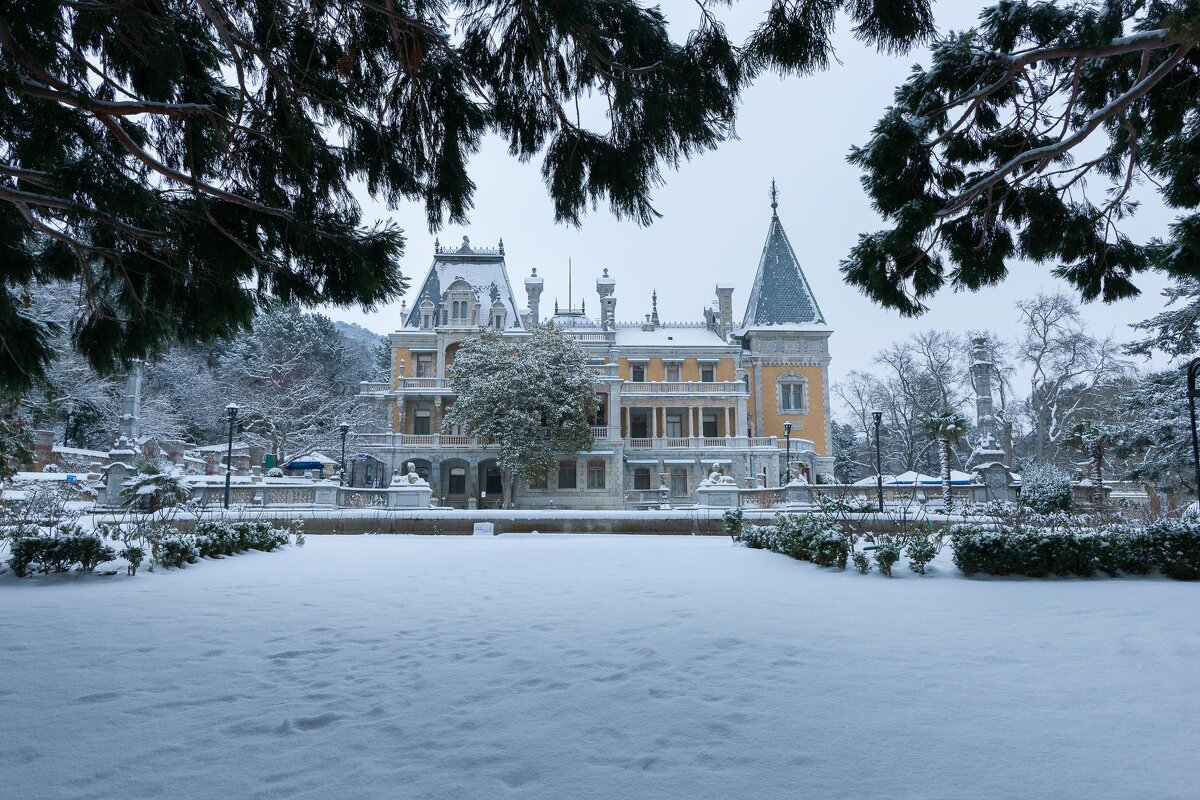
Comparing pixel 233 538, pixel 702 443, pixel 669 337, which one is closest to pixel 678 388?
pixel 702 443

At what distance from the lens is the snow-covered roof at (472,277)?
37.9 meters

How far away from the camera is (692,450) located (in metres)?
34.2

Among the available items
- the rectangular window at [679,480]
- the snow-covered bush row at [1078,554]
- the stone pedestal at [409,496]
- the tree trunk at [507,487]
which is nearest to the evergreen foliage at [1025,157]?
the snow-covered bush row at [1078,554]

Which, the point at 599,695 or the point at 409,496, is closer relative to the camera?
the point at 599,695

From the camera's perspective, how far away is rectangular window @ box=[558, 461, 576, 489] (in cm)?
3447

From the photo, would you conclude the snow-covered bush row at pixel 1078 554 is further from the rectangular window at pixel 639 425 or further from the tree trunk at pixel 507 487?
the rectangular window at pixel 639 425

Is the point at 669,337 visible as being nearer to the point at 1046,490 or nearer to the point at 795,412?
the point at 795,412

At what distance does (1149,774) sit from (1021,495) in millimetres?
18718

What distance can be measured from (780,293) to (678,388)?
30.8 feet

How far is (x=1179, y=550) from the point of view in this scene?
774cm

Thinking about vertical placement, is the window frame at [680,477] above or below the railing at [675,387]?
below

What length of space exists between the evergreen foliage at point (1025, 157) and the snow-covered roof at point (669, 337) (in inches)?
1264

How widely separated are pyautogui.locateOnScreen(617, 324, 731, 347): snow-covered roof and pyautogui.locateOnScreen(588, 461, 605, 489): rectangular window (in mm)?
7164

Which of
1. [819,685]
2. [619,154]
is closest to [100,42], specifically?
[619,154]
